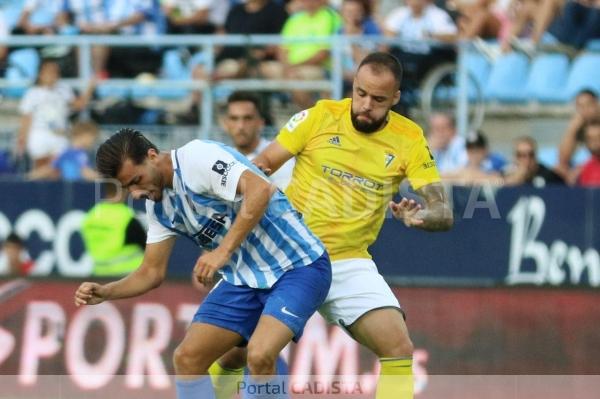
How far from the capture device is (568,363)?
32.1 feet

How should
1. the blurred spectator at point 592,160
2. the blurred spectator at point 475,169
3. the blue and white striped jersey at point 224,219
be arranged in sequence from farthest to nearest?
the blurred spectator at point 475,169, the blurred spectator at point 592,160, the blue and white striped jersey at point 224,219

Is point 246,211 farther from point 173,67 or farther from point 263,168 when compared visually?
point 173,67

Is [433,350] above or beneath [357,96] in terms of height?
beneath

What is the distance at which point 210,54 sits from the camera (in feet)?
44.0

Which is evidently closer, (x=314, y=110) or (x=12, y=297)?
(x=314, y=110)

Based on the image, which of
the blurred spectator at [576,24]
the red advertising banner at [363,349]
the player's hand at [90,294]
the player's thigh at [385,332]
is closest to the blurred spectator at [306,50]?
the blurred spectator at [576,24]

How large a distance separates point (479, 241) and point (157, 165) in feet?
19.7

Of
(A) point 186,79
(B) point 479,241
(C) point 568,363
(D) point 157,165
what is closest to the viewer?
(D) point 157,165

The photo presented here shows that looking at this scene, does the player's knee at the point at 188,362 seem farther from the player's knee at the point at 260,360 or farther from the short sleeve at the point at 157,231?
the short sleeve at the point at 157,231

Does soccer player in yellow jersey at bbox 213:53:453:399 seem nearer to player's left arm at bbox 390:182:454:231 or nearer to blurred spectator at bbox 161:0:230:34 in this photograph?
player's left arm at bbox 390:182:454:231

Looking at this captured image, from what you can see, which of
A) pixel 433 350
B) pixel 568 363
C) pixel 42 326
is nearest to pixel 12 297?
pixel 42 326

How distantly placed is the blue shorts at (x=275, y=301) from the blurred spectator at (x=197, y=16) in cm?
682

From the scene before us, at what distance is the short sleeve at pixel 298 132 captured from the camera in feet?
26.8

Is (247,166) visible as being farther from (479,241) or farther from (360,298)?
(479,241)
